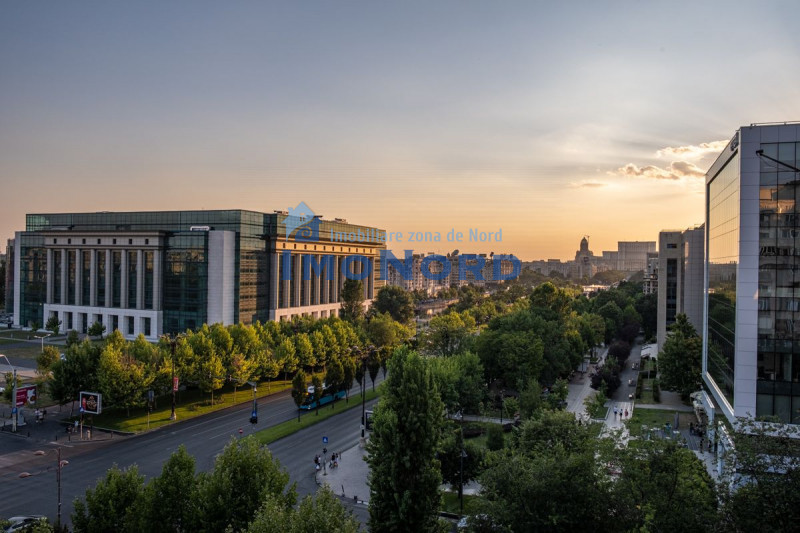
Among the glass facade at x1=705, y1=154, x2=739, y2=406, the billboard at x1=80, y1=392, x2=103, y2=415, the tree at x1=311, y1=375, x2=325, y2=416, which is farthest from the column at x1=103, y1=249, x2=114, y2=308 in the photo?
the glass facade at x1=705, y1=154, x2=739, y2=406

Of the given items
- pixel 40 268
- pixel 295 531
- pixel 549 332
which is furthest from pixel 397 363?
pixel 40 268

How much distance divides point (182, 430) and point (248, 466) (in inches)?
1077

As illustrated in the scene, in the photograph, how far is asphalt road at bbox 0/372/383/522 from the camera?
31.9 m

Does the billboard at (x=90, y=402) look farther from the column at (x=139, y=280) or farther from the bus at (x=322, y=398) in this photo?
the column at (x=139, y=280)

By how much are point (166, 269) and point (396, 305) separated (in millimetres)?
42728

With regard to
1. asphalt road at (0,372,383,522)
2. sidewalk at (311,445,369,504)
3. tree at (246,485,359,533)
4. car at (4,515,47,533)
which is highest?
tree at (246,485,359,533)

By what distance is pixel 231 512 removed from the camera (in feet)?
67.4

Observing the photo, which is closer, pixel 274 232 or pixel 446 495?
pixel 446 495

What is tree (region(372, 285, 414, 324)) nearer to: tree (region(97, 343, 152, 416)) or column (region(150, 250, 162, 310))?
column (region(150, 250, 162, 310))

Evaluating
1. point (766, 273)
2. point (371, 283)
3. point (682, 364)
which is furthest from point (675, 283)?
point (371, 283)

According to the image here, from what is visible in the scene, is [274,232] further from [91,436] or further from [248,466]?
[248,466]

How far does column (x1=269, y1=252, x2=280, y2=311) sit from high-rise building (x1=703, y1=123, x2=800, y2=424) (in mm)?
69867

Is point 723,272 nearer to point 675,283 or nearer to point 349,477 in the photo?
point 349,477

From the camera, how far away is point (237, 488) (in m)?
21.2
